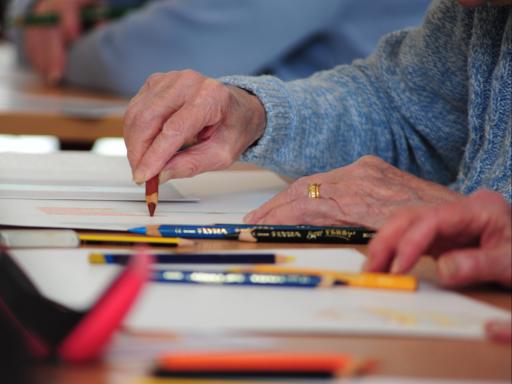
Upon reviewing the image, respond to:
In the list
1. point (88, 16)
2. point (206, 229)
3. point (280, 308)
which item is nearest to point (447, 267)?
point (280, 308)

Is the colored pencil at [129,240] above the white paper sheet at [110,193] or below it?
above

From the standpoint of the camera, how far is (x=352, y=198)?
88 cm

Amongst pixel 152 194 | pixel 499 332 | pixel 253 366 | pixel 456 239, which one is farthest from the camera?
pixel 152 194

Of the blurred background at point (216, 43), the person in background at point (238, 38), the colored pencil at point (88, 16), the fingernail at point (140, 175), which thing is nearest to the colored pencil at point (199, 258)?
the fingernail at point (140, 175)

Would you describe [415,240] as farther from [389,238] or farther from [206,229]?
[206,229]

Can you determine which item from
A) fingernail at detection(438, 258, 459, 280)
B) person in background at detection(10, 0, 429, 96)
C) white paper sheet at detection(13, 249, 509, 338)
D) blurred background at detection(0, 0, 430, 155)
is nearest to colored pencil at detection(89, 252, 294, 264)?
white paper sheet at detection(13, 249, 509, 338)

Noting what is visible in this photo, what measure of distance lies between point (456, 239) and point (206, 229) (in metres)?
0.21

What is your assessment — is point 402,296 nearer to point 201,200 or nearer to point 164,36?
point 201,200

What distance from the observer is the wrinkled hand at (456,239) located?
63 cm

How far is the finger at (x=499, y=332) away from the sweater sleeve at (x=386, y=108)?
1.80ft

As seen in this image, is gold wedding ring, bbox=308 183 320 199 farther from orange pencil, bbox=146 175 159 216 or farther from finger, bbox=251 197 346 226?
orange pencil, bbox=146 175 159 216

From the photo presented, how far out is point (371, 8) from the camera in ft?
6.81

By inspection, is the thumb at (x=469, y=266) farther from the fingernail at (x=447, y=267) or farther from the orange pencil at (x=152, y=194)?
the orange pencil at (x=152, y=194)

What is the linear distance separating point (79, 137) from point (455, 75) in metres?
0.69
